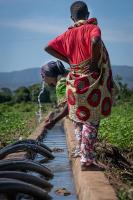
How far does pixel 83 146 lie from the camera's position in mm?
6238

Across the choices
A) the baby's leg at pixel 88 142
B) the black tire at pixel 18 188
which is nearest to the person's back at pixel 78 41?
the baby's leg at pixel 88 142

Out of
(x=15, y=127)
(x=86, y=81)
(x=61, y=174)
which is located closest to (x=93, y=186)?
(x=86, y=81)

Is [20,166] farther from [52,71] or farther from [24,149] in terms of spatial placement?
[24,149]

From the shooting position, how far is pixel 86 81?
6164 mm

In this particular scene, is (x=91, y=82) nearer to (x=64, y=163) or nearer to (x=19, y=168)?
(x=19, y=168)

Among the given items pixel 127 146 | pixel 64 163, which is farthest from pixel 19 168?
pixel 127 146

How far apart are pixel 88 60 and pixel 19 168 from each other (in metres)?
1.32

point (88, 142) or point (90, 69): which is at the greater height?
point (90, 69)

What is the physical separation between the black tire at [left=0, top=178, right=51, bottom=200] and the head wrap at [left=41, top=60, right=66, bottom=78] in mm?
1899

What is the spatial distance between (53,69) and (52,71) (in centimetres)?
3

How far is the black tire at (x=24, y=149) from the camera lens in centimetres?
Result: 796

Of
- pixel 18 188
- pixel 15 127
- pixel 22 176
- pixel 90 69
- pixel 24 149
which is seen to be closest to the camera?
pixel 18 188

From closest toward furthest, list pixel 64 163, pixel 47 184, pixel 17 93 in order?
pixel 47 184 < pixel 64 163 < pixel 17 93

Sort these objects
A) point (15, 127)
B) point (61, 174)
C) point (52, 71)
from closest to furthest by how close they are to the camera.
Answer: point (52, 71) → point (61, 174) → point (15, 127)
